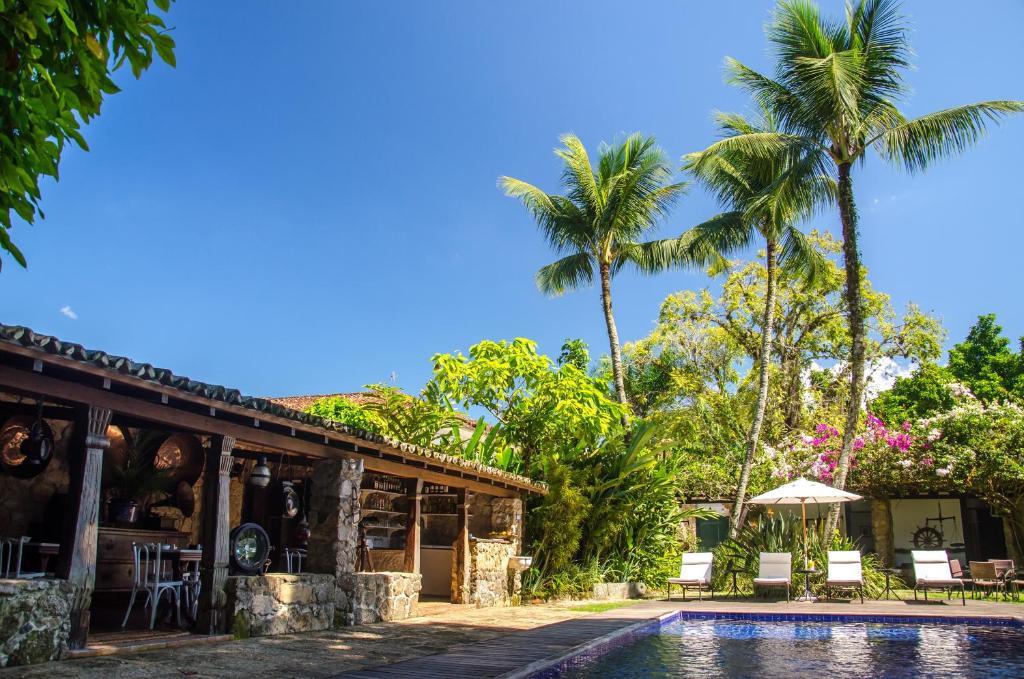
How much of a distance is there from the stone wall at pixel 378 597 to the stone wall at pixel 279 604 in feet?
0.98

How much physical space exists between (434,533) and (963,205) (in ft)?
93.3

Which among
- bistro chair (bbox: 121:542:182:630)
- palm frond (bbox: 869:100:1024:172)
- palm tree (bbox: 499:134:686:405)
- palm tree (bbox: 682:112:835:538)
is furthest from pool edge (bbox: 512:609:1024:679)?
palm frond (bbox: 869:100:1024:172)

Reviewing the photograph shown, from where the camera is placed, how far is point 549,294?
22094mm

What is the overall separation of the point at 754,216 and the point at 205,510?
1408cm

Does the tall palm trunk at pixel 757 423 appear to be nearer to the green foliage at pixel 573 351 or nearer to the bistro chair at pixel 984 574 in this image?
the bistro chair at pixel 984 574

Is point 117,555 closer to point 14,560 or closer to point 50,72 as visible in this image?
point 14,560

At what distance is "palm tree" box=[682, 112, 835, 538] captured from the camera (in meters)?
17.8

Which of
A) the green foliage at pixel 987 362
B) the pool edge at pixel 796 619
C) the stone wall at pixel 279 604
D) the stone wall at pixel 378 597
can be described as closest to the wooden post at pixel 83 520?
the stone wall at pixel 279 604

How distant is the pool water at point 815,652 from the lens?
7.23m

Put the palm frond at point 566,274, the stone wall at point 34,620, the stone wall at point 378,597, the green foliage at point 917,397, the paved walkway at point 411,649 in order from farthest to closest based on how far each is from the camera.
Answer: the green foliage at point 917,397, the palm frond at point 566,274, the stone wall at point 378,597, the paved walkway at point 411,649, the stone wall at point 34,620

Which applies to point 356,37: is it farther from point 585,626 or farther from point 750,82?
point 585,626

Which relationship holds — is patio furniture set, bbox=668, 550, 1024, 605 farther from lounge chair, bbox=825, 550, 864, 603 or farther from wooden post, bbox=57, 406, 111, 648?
wooden post, bbox=57, 406, 111, 648

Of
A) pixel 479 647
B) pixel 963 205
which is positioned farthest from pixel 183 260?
pixel 963 205

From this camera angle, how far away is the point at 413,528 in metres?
11.8
